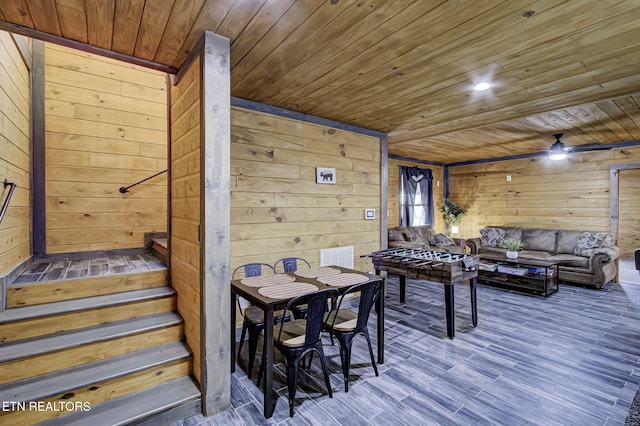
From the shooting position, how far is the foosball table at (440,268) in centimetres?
325

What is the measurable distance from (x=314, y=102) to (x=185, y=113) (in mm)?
1377

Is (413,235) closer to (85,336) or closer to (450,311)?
(450,311)

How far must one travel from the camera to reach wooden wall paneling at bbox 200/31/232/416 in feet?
6.75

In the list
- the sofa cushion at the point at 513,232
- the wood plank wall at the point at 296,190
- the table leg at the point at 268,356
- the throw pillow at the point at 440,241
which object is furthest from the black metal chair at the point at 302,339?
the sofa cushion at the point at 513,232

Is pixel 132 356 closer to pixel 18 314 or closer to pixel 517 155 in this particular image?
pixel 18 314

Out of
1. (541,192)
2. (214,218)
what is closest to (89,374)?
(214,218)

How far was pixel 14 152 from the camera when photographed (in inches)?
100

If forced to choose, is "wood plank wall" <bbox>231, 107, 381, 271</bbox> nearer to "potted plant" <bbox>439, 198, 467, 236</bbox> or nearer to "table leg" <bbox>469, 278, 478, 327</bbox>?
"table leg" <bbox>469, 278, 478, 327</bbox>

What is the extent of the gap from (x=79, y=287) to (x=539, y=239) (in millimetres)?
7607

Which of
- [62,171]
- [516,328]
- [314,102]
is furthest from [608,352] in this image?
[62,171]

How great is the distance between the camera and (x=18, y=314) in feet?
7.02

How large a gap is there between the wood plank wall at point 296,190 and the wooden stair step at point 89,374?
1.15 metres

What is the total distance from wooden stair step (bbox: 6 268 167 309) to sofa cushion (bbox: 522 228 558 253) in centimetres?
692

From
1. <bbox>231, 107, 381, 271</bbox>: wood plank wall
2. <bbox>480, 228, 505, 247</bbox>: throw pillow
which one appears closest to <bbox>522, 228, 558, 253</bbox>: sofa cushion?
<bbox>480, 228, 505, 247</bbox>: throw pillow
